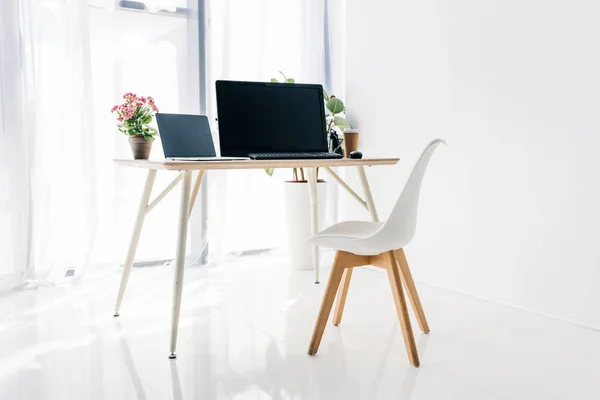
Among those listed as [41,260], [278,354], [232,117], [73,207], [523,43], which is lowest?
[278,354]

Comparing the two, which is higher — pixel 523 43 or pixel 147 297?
pixel 523 43

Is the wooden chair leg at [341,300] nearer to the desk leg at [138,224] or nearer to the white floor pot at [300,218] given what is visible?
the desk leg at [138,224]

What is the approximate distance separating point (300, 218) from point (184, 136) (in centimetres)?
112

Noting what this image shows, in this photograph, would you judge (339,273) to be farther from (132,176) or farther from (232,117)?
(132,176)

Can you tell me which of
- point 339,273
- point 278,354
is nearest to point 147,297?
point 278,354

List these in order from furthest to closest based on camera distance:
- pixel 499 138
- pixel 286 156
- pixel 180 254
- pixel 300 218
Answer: pixel 300 218
pixel 499 138
pixel 286 156
pixel 180 254

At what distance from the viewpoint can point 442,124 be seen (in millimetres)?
2832

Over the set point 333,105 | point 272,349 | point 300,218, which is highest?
point 333,105

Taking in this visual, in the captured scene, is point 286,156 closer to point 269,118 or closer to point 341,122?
point 269,118

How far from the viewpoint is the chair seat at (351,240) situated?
1.76m

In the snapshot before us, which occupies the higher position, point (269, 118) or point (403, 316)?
point (269, 118)

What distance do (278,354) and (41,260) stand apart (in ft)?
5.33

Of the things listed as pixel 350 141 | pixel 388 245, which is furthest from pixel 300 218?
pixel 388 245

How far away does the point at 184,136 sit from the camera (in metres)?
2.30
